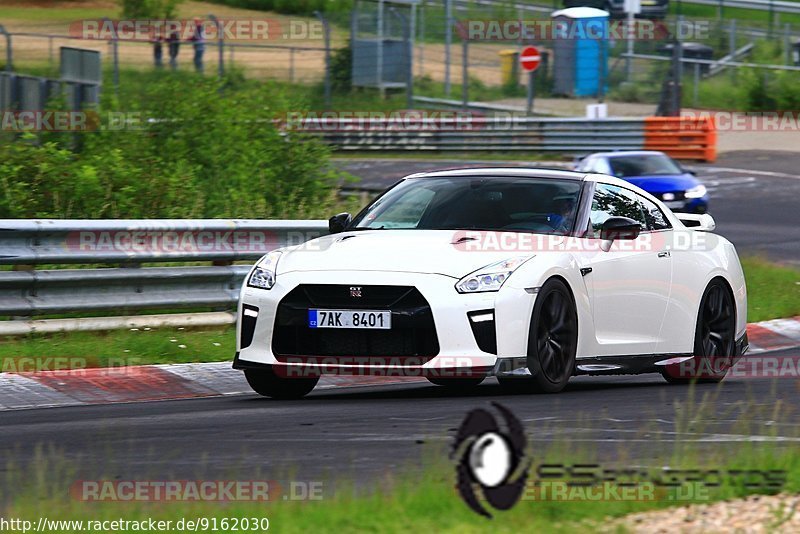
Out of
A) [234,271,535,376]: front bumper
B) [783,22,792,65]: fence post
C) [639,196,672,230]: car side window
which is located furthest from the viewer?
[783,22,792,65]: fence post

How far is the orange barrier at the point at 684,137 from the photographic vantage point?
34469 millimetres

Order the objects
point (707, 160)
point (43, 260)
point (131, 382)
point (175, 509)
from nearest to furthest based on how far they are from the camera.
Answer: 1. point (175, 509)
2. point (131, 382)
3. point (43, 260)
4. point (707, 160)

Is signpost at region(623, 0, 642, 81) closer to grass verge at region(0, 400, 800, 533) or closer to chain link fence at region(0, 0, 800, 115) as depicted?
chain link fence at region(0, 0, 800, 115)

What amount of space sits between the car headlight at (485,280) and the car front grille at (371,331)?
240 mm

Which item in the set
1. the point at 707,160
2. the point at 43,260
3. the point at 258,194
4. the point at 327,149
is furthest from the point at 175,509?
the point at 707,160

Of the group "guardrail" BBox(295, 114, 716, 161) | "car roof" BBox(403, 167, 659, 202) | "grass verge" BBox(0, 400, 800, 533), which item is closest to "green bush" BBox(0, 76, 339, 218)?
"car roof" BBox(403, 167, 659, 202)

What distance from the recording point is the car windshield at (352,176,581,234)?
30.0 feet

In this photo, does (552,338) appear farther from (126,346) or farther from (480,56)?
(480,56)

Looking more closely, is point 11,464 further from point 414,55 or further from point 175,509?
point 414,55

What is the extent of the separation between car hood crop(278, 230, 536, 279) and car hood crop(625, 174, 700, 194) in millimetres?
16042

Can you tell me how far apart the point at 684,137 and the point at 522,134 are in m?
4.32

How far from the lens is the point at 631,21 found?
4119 cm

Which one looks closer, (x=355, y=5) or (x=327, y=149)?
(x=327, y=149)

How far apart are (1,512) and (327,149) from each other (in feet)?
48.1
